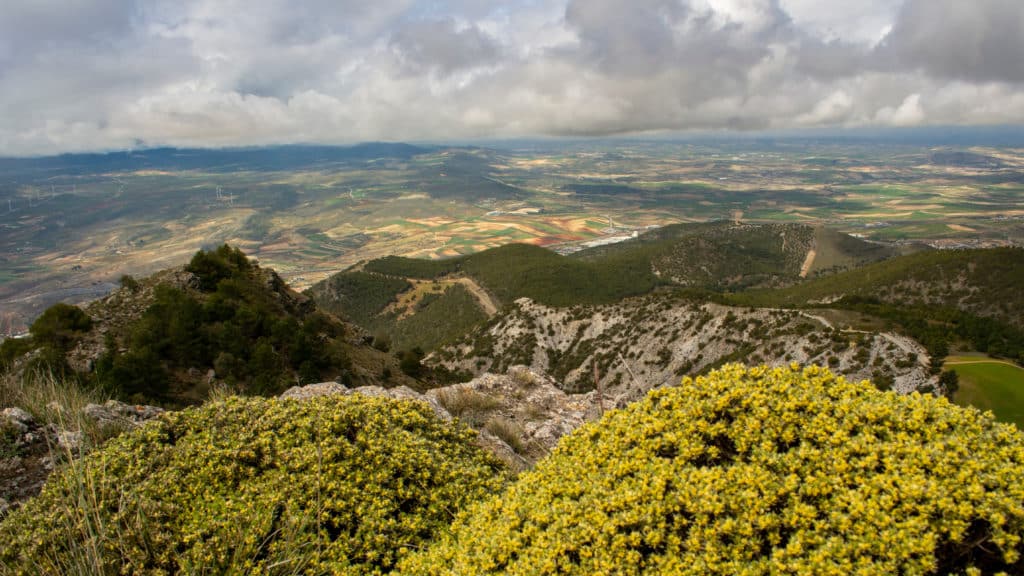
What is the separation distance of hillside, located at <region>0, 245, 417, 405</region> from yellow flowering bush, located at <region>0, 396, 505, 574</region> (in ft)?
52.8

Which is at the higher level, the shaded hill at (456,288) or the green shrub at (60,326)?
the green shrub at (60,326)

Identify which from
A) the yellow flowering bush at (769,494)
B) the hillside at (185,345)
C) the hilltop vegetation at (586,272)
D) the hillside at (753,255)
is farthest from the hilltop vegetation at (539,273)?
the yellow flowering bush at (769,494)

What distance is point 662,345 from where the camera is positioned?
2756 inches

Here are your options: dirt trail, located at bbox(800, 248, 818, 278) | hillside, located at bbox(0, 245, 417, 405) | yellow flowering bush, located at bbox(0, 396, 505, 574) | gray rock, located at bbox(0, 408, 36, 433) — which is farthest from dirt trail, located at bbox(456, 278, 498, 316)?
dirt trail, located at bbox(800, 248, 818, 278)

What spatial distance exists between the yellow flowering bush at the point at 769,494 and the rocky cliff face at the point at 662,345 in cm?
2578

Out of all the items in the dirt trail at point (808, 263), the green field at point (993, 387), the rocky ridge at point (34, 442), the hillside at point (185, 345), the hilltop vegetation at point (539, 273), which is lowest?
the dirt trail at point (808, 263)

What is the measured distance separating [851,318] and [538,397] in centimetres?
5250

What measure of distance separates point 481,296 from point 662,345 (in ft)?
214

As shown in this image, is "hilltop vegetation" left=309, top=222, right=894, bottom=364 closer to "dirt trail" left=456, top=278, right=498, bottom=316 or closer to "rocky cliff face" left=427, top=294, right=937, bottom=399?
"dirt trail" left=456, top=278, right=498, bottom=316

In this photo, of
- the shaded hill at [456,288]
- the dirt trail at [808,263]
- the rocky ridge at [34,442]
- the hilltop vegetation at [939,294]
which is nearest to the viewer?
the rocky ridge at [34,442]

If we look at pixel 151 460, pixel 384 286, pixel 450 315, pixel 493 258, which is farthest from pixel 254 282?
pixel 493 258

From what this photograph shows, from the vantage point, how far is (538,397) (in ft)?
64.2

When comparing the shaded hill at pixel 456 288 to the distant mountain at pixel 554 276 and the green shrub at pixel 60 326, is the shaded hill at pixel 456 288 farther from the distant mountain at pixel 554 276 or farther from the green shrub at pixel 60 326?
the green shrub at pixel 60 326

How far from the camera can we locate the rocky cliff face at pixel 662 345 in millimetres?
45312
